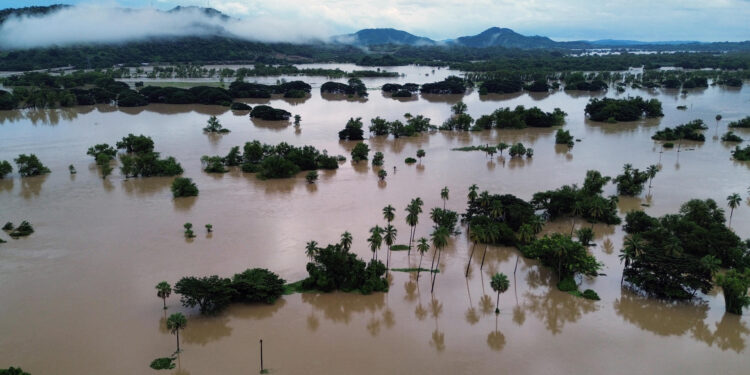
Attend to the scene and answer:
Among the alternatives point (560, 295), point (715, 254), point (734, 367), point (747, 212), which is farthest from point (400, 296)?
point (747, 212)

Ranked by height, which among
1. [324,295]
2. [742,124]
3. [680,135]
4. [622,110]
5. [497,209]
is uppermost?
[622,110]

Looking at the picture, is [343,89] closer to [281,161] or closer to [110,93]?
[110,93]

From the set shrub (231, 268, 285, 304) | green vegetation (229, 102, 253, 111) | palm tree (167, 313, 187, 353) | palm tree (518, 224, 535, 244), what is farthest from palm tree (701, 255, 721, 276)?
green vegetation (229, 102, 253, 111)

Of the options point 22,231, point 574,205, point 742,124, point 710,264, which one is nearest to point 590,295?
point 710,264

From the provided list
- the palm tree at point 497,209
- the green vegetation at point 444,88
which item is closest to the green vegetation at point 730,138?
the palm tree at point 497,209

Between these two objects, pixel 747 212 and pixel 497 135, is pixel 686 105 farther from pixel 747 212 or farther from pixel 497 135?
pixel 747 212

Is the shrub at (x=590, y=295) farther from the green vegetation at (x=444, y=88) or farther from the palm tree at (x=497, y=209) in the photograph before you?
the green vegetation at (x=444, y=88)
